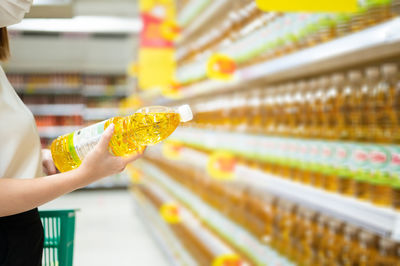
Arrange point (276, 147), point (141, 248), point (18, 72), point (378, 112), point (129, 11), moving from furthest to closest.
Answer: point (18, 72), point (129, 11), point (141, 248), point (276, 147), point (378, 112)

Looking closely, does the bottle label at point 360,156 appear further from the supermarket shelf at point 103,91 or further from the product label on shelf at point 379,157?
the supermarket shelf at point 103,91

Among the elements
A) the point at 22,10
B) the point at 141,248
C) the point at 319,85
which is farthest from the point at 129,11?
the point at 22,10

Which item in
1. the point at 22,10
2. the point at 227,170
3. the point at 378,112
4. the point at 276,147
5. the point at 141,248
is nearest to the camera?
the point at 22,10

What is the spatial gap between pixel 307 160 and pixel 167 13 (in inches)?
140

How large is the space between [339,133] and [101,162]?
1.18 metres

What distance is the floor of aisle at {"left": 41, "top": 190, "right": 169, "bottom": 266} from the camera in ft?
13.8

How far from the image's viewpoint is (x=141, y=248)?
4.99 m

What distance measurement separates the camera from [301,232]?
2045 millimetres

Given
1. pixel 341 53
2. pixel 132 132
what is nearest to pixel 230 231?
pixel 341 53

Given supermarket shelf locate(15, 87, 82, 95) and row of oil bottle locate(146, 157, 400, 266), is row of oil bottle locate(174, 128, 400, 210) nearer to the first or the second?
row of oil bottle locate(146, 157, 400, 266)

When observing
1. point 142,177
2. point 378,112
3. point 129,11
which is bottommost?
point 142,177

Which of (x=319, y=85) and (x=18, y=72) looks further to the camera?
(x=18, y=72)

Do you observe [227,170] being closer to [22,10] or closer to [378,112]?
[378,112]

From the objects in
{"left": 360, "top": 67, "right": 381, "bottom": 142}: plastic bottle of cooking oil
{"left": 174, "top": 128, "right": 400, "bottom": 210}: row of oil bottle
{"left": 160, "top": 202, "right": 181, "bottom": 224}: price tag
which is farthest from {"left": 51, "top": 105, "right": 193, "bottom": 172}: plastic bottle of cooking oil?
{"left": 160, "top": 202, "right": 181, "bottom": 224}: price tag
